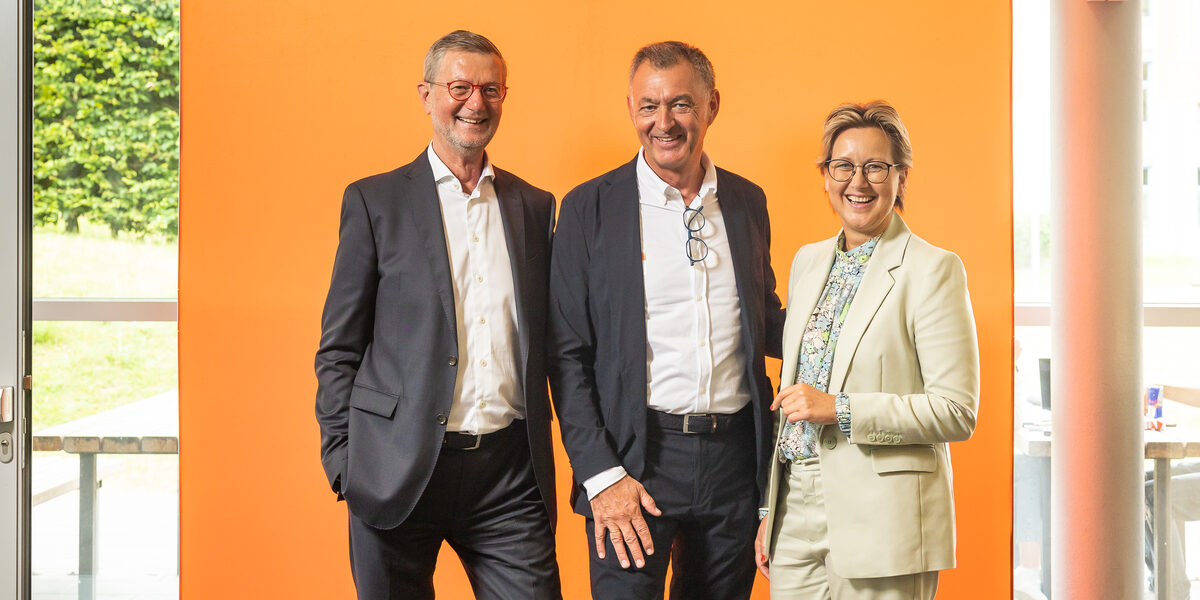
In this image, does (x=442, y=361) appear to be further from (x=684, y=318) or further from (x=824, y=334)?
(x=824, y=334)

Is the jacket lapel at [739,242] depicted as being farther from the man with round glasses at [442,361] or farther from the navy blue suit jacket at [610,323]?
the man with round glasses at [442,361]

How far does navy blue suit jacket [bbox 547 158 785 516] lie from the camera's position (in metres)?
2.08

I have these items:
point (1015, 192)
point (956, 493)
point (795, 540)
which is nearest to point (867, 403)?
point (795, 540)

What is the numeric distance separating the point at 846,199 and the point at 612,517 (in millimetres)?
983

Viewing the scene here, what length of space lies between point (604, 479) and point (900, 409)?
2.40 feet

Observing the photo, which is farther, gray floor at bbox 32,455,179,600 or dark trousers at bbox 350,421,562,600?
gray floor at bbox 32,455,179,600

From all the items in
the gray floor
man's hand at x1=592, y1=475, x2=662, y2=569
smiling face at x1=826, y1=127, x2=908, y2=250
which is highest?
smiling face at x1=826, y1=127, x2=908, y2=250

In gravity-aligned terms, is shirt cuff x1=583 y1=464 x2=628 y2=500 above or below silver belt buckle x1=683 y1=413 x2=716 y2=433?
below

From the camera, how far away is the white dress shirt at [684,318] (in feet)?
→ 6.86

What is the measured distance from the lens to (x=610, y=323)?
6.95 feet

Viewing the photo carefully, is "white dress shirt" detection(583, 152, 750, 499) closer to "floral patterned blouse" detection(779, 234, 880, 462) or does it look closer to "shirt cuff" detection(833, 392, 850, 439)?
"floral patterned blouse" detection(779, 234, 880, 462)

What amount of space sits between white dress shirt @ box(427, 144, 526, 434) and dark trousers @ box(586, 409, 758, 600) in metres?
0.40

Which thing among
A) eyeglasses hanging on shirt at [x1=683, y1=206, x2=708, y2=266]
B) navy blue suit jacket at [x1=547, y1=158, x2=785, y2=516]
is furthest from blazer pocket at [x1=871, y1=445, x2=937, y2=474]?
eyeglasses hanging on shirt at [x1=683, y1=206, x2=708, y2=266]

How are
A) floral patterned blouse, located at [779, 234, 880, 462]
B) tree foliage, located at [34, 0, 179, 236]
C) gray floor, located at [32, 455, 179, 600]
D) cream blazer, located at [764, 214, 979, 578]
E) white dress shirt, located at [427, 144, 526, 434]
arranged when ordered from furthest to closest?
tree foliage, located at [34, 0, 179, 236] < gray floor, located at [32, 455, 179, 600] < white dress shirt, located at [427, 144, 526, 434] < floral patterned blouse, located at [779, 234, 880, 462] < cream blazer, located at [764, 214, 979, 578]
